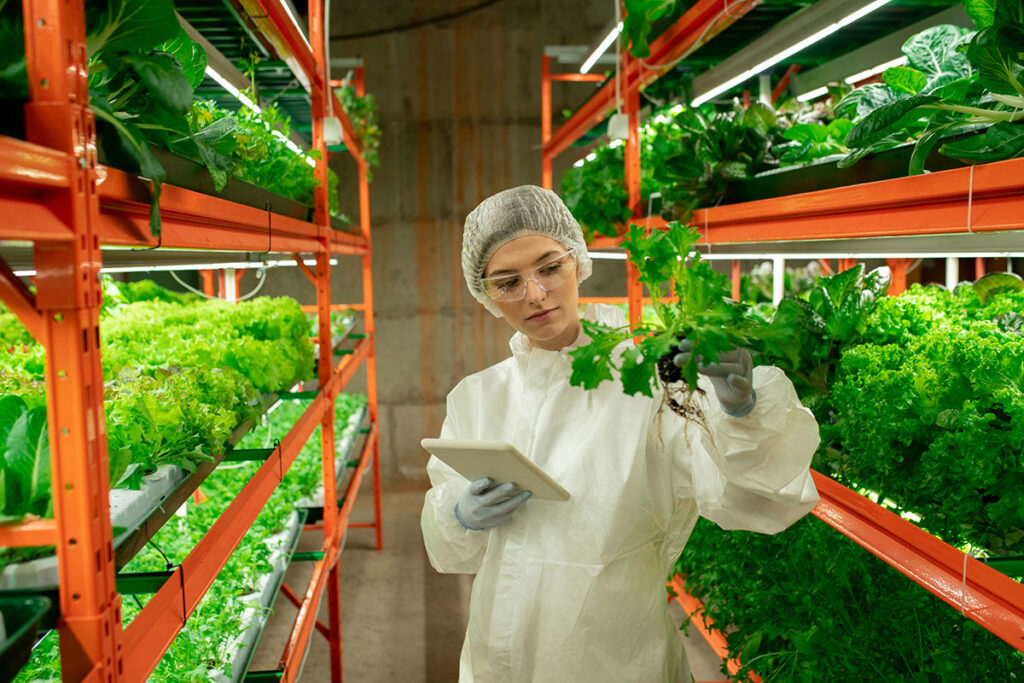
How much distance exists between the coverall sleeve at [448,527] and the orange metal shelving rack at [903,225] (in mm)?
972

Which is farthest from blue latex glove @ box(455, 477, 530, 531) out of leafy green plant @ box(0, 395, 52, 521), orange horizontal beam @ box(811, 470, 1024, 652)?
leafy green plant @ box(0, 395, 52, 521)

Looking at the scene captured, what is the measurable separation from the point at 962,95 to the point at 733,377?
0.84 meters

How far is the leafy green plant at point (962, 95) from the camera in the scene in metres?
1.31

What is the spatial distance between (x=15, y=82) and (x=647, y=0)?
2190 millimetres

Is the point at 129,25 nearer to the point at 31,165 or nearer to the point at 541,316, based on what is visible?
the point at 31,165

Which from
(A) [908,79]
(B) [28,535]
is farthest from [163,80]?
(A) [908,79]

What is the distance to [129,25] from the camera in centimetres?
123

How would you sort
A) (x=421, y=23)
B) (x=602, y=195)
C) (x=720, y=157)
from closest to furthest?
(x=720, y=157), (x=602, y=195), (x=421, y=23)

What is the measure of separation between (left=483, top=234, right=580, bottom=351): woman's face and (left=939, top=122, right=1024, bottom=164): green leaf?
3.04 feet

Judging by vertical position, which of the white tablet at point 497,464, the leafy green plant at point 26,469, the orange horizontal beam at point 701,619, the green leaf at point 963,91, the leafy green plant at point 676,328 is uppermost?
the green leaf at point 963,91

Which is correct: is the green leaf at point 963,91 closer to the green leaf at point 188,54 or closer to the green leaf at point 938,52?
the green leaf at point 938,52

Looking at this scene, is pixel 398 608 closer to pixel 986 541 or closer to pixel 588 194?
pixel 588 194

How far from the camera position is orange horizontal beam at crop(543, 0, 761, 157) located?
2.28 meters

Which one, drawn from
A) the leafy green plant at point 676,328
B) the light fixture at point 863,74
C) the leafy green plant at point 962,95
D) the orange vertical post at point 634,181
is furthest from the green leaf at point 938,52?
the orange vertical post at point 634,181
